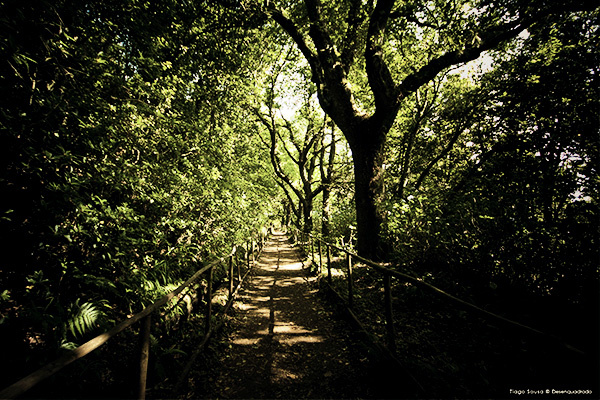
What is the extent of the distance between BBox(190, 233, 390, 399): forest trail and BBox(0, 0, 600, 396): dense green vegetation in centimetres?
154

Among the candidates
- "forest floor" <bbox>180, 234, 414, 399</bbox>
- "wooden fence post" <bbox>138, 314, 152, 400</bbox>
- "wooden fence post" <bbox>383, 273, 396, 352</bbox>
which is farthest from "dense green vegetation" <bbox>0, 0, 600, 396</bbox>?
"wooden fence post" <bbox>383, 273, 396, 352</bbox>

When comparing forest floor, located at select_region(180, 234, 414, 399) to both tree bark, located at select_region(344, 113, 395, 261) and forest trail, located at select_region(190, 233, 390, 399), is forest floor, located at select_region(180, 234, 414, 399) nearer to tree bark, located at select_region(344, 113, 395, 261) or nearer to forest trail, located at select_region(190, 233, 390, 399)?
forest trail, located at select_region(190, 233, 390, 399)

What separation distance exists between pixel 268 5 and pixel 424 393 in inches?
350

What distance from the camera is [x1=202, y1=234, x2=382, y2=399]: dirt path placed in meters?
3.12

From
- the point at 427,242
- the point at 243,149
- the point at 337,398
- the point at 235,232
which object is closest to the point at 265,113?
the point at 243,149

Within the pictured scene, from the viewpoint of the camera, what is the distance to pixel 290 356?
3877 mm

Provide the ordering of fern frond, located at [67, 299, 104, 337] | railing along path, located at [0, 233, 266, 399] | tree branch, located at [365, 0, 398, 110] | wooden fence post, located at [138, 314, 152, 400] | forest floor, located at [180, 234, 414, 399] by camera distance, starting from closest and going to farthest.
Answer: railing along path, located at [0, 233, 266, 399] < wooden fence post, located at [138, 314, 152, 400] < fern frond, located at [67, 299, 104, 337] < forest floor, located at [180, 234, 414, 399] < tree branch, located at [365, 0, 398, 110]

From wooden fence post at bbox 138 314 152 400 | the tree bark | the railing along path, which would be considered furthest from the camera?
the tree bark

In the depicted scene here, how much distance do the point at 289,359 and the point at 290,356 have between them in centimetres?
8

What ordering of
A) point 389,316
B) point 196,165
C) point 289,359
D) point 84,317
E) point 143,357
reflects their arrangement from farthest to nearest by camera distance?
point 196,165 < point 289,359 < point 389,316 < point 84,317 < point 143,357

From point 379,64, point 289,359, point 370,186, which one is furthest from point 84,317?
point 379,64

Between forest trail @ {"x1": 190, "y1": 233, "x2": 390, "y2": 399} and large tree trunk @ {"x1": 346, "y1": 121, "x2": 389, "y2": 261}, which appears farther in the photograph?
large tree trunk @ {"x1": 346, "y1": 121, "x2": 389, "y2": 261}

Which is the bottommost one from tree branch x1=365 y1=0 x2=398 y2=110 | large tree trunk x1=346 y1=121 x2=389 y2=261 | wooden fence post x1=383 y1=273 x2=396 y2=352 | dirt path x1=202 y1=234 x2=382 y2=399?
dirt path x1=202 y1=234 x2=382 y2=399

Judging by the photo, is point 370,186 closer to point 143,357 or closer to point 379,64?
point 379,64
